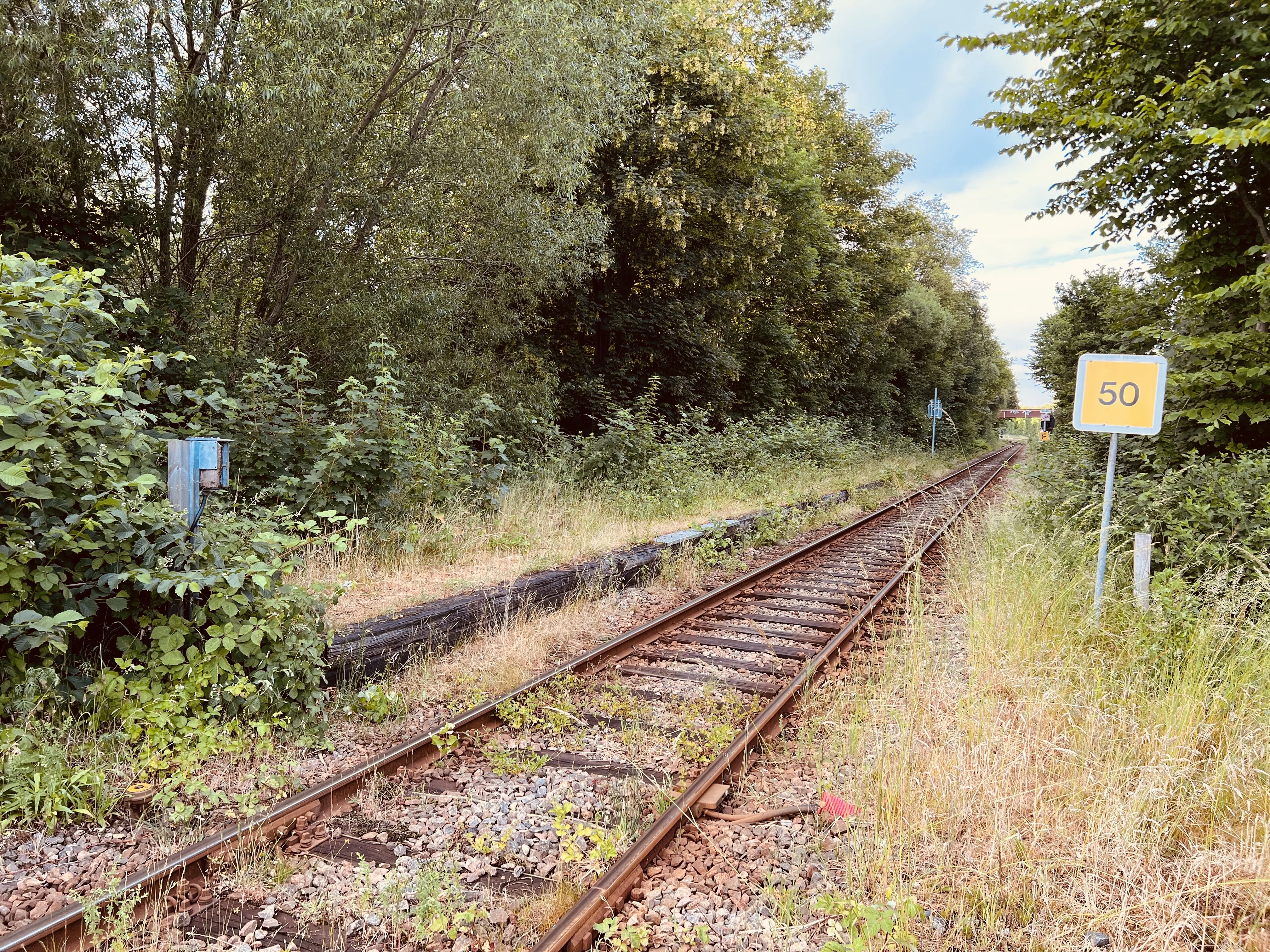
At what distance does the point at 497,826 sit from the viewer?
3617 mm

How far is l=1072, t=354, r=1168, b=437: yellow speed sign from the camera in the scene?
546 cm

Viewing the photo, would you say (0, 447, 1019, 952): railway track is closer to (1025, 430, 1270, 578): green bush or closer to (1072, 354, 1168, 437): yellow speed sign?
(1072, 354, 1168, 437): yellow speed sign

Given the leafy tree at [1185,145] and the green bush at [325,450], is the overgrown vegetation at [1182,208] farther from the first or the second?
the green bush at [325,450]

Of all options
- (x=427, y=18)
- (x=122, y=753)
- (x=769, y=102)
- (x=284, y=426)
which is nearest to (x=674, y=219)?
(x=769, y=102)

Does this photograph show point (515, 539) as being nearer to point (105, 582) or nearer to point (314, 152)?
point (105, 582)

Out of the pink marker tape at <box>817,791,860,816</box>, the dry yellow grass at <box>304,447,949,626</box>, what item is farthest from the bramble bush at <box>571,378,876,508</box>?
the pink marker tape at <box>817,791,860,816</box>

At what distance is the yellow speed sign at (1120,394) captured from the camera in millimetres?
5457

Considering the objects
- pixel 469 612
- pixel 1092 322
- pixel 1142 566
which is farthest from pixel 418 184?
pixel 1092 322

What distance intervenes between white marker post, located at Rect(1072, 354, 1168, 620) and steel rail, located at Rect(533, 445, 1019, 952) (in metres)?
2.27

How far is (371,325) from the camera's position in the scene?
33.3ft

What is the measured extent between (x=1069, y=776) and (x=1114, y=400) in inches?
129

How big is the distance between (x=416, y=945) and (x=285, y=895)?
68cm

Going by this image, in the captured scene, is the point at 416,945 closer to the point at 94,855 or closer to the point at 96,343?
the point at 94,855

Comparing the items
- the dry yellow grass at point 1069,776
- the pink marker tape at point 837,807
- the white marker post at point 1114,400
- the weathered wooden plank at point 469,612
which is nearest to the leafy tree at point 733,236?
the weathered wooden plank at point 469,612
